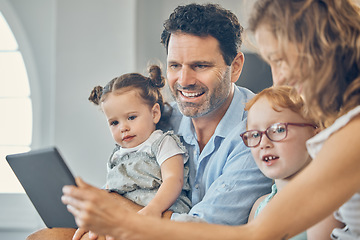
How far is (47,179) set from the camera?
1409mm

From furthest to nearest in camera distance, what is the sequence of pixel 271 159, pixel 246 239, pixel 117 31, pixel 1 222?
pixel 1 222 → pixel 117 31 → pixel 271 159 → pixel 246 239

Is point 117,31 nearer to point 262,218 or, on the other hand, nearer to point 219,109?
point 219,109

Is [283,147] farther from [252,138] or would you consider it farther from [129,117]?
[129,117]

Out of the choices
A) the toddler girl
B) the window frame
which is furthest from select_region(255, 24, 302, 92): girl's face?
the window frame

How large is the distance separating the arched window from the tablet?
8.94 ft

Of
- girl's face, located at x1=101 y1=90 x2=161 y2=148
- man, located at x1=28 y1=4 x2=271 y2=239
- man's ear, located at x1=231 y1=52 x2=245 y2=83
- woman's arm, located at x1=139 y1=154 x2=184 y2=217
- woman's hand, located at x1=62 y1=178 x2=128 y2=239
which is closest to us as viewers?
woman's hand, located at x1=62 y1=178 x2=128 y2=239

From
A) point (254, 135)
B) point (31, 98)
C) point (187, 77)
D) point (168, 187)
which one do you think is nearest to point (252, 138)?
point (254, 135)

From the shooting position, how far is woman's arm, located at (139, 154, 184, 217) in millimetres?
1611

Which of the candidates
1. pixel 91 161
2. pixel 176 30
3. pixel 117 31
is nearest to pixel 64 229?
pixel 176 30

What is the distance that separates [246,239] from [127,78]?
3.61 feet

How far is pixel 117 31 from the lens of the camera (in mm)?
3854

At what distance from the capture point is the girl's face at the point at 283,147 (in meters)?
1.37

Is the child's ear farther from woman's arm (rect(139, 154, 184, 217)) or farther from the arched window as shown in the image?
the arched window

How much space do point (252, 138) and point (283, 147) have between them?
0.11 meters
